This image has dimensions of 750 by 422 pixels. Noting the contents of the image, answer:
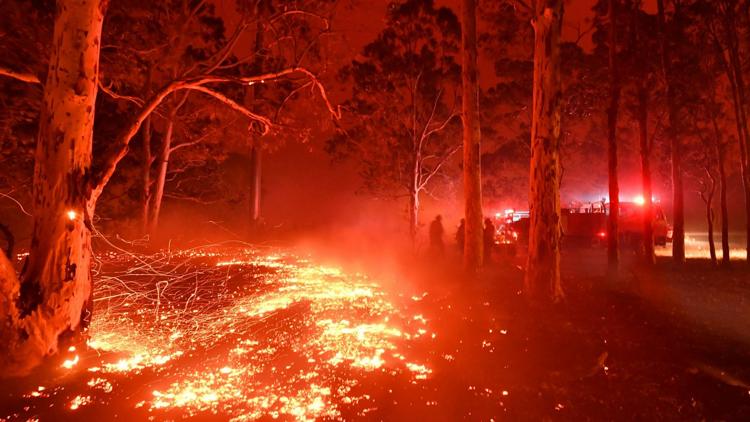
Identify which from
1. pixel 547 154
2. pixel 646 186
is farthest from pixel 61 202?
pixel 646 186

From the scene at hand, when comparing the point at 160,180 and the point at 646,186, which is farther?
the point at 160,180

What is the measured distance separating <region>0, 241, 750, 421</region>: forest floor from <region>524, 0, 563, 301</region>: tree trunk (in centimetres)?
84

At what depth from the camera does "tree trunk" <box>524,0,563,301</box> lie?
9.34 metres

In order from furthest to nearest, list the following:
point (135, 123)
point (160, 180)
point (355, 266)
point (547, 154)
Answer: point (160, 180) < point (355, 266) < point (547, 154) < point (135, 123)

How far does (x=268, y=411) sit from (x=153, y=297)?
697 centimetres

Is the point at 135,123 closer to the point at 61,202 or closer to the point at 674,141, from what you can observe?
the point at 61,202

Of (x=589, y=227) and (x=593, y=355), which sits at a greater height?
(x=589, y=227)

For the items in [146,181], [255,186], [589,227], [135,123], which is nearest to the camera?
[135,123]

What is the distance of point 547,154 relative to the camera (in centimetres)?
934

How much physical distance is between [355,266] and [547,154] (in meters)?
9.68

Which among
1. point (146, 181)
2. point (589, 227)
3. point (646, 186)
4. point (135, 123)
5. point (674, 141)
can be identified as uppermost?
point (674, 141)

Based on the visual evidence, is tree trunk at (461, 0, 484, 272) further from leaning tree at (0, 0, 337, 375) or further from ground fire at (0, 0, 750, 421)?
leaning tree at (0, 0, 337, 375)

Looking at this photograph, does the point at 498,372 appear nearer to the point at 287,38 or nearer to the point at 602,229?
the point at 287,38

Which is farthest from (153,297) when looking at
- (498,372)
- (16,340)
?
(498,372)
